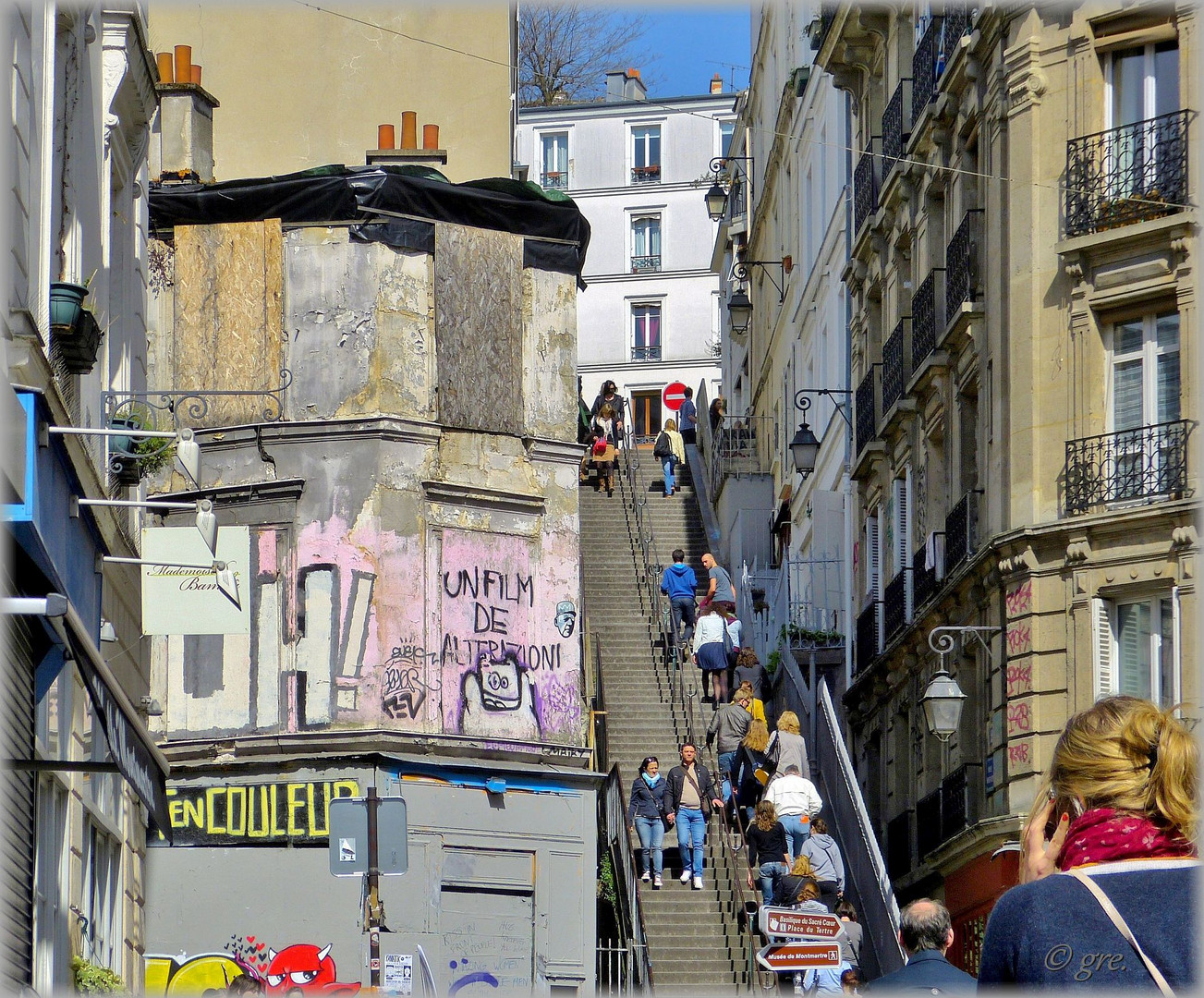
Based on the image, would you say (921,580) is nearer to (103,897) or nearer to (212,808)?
(212,808)

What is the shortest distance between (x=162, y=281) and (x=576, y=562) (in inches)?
243

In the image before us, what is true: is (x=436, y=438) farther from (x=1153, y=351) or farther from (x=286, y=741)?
(x=1153, y=351)

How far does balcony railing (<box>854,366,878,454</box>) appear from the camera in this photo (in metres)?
31.0

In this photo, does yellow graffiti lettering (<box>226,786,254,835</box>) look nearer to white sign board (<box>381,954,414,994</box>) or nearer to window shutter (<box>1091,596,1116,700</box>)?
white sign board (<box>381,954,414,994</box>)

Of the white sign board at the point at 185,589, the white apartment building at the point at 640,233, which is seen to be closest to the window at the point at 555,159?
the white apartment building at the point at 640,233

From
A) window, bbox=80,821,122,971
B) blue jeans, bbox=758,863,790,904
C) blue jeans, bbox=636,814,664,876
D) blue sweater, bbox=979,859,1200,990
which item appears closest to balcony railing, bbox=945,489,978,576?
blue jeans, bbox=636,814,664,876

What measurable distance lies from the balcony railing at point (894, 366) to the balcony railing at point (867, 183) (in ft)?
8.73

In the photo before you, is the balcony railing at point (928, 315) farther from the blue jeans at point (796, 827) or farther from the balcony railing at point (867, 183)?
the blue jeans at point (796, 827)

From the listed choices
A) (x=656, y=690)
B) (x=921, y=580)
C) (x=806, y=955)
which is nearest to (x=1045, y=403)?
(x=921, y=580)

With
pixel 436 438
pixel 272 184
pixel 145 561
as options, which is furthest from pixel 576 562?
pixel 145 561

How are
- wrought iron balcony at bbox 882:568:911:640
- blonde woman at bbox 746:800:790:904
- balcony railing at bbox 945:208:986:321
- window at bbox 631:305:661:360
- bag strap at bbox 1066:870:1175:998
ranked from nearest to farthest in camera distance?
1. bag strap at bbox 1066:870:1175:998
2. blonde woman at bbox 746:800:790:904
3. balcony railing at bbox 945:208:986:321
4. wrought iron balcony at bbox 882:568:911:640
5. window at bbox 631:305:661:360

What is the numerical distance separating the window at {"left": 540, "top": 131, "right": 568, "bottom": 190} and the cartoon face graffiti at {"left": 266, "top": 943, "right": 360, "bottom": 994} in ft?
168

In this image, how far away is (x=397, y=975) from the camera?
20.2m

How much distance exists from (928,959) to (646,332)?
203 feet
